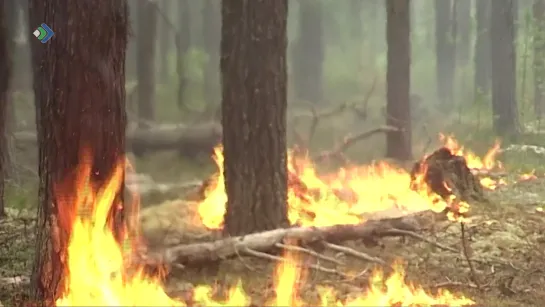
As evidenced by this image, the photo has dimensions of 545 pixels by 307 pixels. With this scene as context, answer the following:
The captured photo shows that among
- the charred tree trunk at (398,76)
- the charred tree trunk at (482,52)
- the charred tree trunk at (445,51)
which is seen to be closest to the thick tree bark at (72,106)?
the charred tree trunk at (398,76)

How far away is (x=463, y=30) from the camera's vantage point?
1283 cm

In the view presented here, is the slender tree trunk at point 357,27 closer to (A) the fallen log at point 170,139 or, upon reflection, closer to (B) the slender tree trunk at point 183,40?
(B) the slender tree trunk at point 183,40

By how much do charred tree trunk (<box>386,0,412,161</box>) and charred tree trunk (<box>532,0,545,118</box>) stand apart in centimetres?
165

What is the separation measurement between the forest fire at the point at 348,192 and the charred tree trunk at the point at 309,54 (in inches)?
57.4

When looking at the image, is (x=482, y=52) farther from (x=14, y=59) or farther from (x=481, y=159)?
(x=14, y=59)

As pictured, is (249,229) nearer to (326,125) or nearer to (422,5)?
(326,125)

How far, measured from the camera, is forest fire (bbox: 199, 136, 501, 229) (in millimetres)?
6164

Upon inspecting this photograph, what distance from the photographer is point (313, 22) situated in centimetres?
1075

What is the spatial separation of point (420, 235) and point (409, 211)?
826mm

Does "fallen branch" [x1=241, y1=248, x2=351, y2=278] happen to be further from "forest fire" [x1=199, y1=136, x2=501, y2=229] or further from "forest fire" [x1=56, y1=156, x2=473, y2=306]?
"forest fire" [x1=199, y1=136, x2=501, y2=229]

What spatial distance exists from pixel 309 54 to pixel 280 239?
5558 mm

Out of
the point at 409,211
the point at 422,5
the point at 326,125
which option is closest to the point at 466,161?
the point at 409,211

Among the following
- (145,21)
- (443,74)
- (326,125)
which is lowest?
(326,125)

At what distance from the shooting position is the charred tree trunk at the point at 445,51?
9.65m
